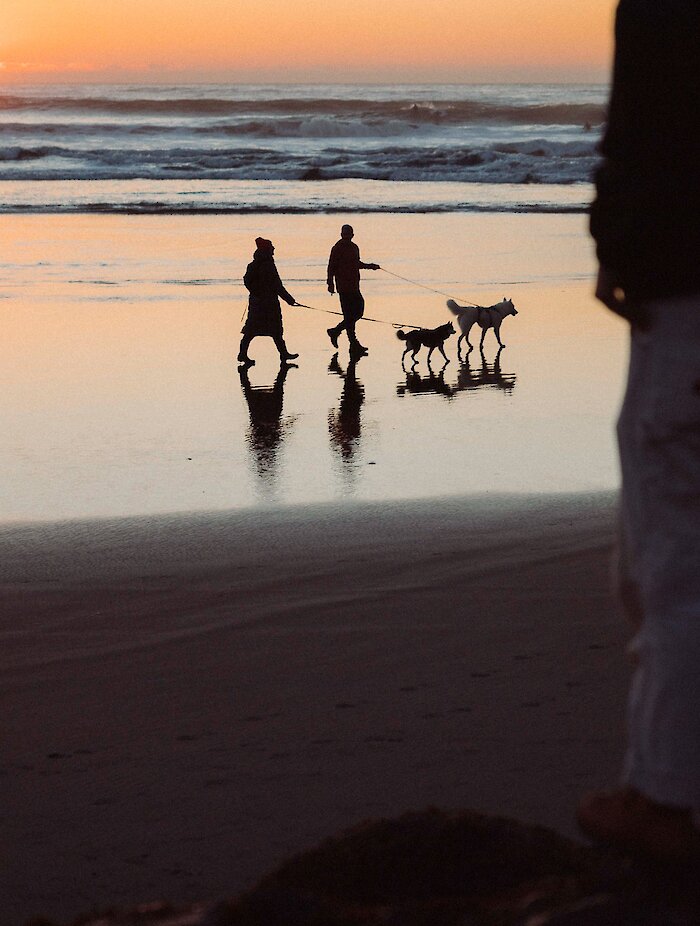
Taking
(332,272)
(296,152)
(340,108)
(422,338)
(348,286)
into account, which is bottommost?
(422,338)

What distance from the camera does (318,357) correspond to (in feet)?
46.4

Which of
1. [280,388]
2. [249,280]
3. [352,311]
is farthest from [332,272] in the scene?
[280,388]

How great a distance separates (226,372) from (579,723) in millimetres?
9576

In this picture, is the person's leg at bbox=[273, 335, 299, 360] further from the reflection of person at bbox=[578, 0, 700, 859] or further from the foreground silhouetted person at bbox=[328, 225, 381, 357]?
the reflection of person at bbox=[578, 0, 700, 859]

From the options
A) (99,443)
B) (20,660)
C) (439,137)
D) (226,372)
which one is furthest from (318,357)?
(439,137)

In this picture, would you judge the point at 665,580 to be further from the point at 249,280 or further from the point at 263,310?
the point at 249,280

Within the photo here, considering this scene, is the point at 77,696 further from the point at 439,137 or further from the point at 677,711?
the point at 439,137

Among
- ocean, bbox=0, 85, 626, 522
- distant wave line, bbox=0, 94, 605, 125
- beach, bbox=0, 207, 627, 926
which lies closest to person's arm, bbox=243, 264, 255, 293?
ocean, bbox=0, 85, 626, 522

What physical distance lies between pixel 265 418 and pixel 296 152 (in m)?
43.1

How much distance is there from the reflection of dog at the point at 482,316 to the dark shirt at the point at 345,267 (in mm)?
1250

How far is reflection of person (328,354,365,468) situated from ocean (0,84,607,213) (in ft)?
25.4

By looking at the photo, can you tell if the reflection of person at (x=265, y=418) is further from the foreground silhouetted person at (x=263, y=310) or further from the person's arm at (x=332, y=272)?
the person's arm at (x=332, y=272)

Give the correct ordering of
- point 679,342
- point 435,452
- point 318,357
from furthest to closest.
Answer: point 318,357 → point 435,452 → point 679,342

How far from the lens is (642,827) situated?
2.28 meters
